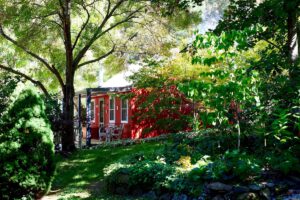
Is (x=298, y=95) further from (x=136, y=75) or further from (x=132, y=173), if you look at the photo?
(x=136, y=75)

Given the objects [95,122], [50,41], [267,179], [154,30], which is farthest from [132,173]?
[95,122]

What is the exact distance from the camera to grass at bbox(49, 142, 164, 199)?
27.5ft

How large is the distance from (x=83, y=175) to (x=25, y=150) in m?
2.87

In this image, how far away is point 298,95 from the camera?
6211 millimetres

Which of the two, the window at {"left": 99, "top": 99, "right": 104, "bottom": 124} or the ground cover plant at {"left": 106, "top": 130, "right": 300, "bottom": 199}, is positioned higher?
the window at {"left": 99, "top": 99, "right": 104, "bottom": 124}

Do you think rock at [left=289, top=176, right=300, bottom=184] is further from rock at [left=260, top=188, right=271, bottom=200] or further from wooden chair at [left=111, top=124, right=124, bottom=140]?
wooden chair at [left=111, top=124, right=124, bottom=140]

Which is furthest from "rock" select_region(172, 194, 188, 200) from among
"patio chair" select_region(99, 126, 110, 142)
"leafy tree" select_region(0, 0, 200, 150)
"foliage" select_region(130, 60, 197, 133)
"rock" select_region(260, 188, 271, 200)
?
"patio chair" select_region(99, 126, 110, 142)

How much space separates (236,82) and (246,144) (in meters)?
2.56

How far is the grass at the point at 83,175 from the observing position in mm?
8396

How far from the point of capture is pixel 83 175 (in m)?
10.4

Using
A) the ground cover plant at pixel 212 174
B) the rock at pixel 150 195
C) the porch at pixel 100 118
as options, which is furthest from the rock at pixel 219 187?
the porch at pixel 100 118

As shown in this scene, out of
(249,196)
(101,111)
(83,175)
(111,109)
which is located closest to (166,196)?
(249,196)

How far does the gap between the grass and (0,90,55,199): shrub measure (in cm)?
80

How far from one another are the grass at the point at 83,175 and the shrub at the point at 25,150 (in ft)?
2.63
